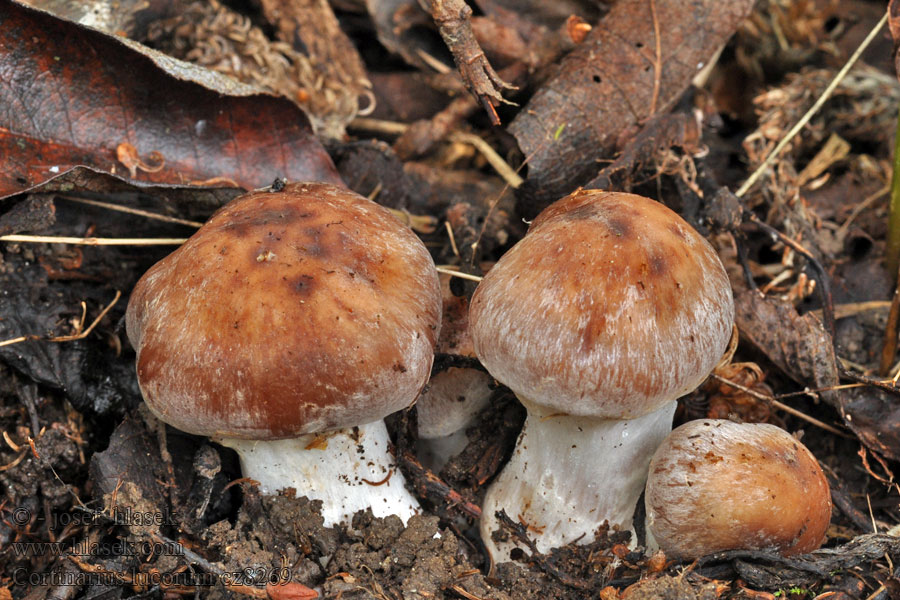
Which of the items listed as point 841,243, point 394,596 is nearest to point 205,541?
point 394,596

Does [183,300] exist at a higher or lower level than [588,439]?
higher

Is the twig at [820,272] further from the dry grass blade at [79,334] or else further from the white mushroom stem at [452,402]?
the dry grass blade at [79,334]

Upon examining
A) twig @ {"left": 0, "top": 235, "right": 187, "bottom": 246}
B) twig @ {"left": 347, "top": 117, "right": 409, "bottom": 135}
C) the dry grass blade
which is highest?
twig @ {"left": 347, "top": 117, "right": 409, "bottom": 135}

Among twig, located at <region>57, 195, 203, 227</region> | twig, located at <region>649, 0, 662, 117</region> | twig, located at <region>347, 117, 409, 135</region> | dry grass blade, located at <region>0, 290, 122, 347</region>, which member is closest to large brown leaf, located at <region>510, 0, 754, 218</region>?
twig, located at <region>649, 0, 662, 117</region>

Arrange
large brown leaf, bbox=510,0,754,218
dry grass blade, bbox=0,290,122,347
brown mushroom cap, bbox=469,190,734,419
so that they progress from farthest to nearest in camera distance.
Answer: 1. large brown leaf, bbox=510,0,754,218
2. dry grass blade, bbox=0,290,122,347
3. brown mushroom cap, bbox=469,190,734,419

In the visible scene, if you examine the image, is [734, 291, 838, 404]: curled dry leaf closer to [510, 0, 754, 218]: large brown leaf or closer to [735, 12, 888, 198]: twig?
[735, 12, 888, 198]: twig

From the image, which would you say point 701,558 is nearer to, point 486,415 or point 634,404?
point 634,404

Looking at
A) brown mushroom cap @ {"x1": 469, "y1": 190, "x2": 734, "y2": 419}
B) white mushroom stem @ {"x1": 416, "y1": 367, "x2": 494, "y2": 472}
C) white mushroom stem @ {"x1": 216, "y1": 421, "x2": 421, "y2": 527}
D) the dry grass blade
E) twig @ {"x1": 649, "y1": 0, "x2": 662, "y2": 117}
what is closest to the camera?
brown mushroom cap @ {"x1": 469, "y1": 190, "x2": 734, "y2": 419}

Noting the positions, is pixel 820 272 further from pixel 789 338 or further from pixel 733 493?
pixel 733 493

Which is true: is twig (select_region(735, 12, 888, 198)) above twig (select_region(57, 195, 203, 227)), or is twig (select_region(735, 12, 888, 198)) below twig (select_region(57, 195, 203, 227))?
above
